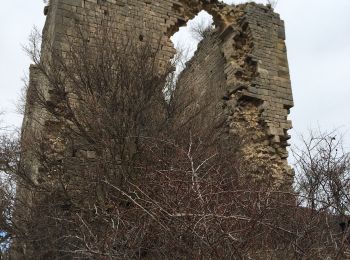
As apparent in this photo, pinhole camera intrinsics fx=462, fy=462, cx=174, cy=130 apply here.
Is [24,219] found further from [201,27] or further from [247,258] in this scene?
[201,27]

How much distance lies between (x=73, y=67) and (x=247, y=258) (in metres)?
4.62

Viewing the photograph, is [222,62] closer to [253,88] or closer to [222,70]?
[222,70]

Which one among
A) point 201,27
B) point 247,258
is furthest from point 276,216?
point 201,27

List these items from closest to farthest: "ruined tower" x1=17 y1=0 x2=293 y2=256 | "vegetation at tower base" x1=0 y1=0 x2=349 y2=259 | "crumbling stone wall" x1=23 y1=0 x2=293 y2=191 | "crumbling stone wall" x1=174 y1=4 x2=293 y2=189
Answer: "vegetation at tower base" x1=0 y1=0 x2=349 y2=259 < "ruined tower" x1=17 y1=0 x2=293 y2=256 < "crumbling stone wall" x1=23 y1=0 x2=293 y2=191 < "crumbling stone wall" x1=174 y1=4 x2=293 y2=189

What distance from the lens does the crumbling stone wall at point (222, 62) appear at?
855 centimetres

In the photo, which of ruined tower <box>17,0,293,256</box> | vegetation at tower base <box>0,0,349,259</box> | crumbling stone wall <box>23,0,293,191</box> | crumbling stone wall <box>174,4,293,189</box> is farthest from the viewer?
crumbling stone wall <box>174,4,293,189</box>

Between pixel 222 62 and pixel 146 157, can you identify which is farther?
pixel 222 62

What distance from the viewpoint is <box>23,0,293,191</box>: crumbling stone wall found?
28.0 ft

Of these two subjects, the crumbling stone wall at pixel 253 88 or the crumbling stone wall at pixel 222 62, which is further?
the crumbling stone wall at pixel 253 88

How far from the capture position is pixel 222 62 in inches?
455

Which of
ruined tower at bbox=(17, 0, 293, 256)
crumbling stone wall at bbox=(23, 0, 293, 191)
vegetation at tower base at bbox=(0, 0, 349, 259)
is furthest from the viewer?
crumbling stone wall at bbox=(23, 0, 293, 191)

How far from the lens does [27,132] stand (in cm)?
812

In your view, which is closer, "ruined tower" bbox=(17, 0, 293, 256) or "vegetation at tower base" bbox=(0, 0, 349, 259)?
"vegetation at tower base" bbox=(0, 0, 349, 259)

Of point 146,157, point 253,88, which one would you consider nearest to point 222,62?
point 253,88
